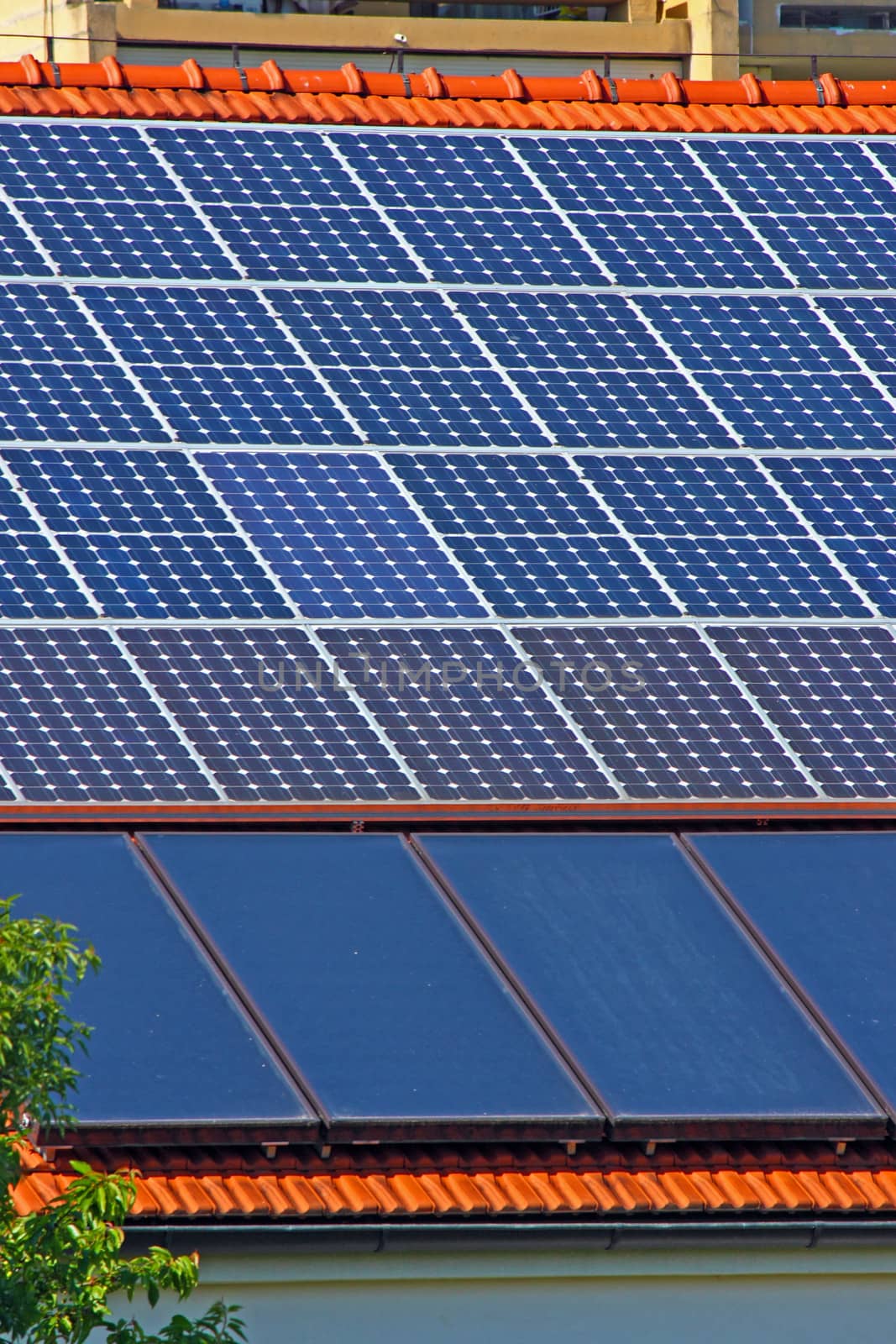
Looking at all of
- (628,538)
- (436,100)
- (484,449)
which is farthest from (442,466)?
(436,100)

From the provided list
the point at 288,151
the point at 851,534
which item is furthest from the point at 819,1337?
the point at 288,151

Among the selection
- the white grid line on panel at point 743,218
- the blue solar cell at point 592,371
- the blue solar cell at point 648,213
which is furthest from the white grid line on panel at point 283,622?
the white grid line on panel at point 743,218

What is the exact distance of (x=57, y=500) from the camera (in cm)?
1694

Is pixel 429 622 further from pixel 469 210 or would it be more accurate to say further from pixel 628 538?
pixel 469 210

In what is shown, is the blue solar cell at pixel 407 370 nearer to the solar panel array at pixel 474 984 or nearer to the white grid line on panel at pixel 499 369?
the white grid line on panel at pixel 499 369

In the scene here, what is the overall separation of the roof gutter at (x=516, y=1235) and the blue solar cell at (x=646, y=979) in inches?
24.5

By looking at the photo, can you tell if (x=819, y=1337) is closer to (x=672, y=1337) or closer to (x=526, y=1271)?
(x=672, y=1337)

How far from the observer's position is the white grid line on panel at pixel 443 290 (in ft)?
60.3

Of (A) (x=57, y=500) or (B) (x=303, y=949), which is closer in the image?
(B) (x=303, y=949)

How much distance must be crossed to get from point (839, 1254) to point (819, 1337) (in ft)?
1.51

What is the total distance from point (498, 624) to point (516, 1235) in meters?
4.55

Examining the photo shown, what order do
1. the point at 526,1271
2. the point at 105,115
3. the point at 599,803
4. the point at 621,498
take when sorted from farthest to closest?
the point at 105,115
the point at 621,498
the point at 599,803
the point at 526,1271

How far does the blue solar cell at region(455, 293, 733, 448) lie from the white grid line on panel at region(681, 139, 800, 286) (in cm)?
133

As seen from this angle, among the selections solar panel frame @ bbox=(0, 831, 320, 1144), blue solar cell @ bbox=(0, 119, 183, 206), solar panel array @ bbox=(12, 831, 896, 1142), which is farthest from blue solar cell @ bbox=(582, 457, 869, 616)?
solar panel frame @ bbox=(0, 831, 320, 1144)
